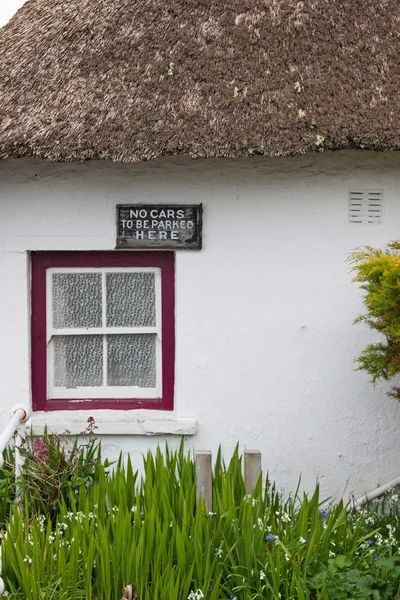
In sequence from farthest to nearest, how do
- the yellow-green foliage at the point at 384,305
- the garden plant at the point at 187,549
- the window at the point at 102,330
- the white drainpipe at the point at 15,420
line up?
the window at the point at 102,330, the white drainpipe at the point at 15,420, the yellow-green foliage at the point at 384,305, the garden plant at the point at 187,549

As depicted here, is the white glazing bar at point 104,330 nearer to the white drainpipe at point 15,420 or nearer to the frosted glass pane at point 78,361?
the frosted glass pane at point 78,361

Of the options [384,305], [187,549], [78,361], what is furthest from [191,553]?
[78,361]

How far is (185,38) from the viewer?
183 inches

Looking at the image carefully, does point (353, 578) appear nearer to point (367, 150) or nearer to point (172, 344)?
point (172, 344)

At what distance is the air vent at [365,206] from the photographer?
4703mm

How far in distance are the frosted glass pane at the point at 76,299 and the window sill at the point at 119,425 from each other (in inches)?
24.5

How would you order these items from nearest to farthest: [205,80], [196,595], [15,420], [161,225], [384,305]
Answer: [196,595] → [384,305] → [15,420] → [205,80] → [161,225]

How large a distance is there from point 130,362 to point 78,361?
352 mm

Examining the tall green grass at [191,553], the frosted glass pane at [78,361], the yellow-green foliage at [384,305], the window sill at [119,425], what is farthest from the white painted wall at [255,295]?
the tall green grass at [191,553]

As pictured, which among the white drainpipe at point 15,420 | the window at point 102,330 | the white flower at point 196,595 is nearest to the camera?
the white flower at point 196,595

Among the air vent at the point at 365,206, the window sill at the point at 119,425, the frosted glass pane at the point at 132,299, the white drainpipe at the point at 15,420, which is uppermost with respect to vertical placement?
the air vent at the point at 365,206

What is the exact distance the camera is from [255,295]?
187 inches

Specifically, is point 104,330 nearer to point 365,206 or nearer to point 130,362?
point 130,362

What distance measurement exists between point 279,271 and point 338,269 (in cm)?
38
